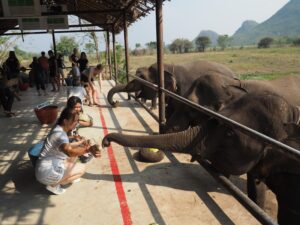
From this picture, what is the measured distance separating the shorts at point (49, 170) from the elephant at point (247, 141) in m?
0.98

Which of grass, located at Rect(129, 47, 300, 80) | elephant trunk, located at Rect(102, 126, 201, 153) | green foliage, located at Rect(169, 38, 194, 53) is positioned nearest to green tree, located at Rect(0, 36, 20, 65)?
grass, located at Rect(129, 47, 300, 80)

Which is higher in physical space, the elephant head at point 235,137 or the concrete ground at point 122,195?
the elephant head at point 235,137

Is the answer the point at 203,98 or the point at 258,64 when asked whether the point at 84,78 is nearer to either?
the point at 203,98

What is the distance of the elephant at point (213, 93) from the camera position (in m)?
5.23

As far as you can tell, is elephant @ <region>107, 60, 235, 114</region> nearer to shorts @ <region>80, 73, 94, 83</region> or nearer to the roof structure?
shorts @ <region>80, 73, 94, 83</region>

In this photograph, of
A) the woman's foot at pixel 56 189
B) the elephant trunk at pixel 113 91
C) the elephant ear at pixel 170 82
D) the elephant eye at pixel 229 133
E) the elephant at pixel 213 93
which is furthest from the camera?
the elephant trunk at pixel 113 91

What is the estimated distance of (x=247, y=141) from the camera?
3391mm

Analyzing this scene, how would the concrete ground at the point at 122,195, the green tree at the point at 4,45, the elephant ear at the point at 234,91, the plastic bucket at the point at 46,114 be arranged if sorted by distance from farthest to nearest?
the green tree at the point at 4,45, the plastic bucket at the point at 46,114, the elephant ear at the point at 234,91, the concrete ground at the point at 122,195

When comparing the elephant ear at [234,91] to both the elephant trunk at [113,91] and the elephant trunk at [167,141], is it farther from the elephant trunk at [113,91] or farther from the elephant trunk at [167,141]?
the elephant trunk at [113,91]

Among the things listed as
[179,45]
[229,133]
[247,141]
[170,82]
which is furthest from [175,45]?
[247,141]

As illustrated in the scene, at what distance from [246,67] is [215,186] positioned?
38684mm

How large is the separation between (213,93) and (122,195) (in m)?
2.47

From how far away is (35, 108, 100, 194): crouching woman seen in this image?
4.16 metres

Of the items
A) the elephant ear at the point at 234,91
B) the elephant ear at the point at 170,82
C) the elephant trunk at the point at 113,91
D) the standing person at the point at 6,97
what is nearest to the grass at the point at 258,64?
the elephant trunk at the point at 113,91
